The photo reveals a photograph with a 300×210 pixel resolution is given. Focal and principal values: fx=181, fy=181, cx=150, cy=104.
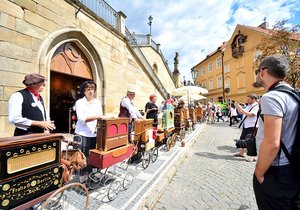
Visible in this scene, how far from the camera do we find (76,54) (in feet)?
22.7

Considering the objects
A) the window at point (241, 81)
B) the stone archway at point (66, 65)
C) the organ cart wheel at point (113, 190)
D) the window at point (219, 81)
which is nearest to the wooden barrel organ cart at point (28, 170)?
the organ cart wheel at point (113, 190)

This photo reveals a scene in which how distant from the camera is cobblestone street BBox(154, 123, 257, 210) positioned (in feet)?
10.0

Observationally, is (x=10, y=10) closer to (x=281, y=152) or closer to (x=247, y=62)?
(x=281, y=152)

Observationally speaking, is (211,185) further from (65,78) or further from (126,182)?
(65,78)

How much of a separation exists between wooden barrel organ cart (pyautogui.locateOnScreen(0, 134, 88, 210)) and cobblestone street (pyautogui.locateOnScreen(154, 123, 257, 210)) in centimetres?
183

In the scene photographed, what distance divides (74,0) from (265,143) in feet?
23.6

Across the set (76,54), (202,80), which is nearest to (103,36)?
(76,54)

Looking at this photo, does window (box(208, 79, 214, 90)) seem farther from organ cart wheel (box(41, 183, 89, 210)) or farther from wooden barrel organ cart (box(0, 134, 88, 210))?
wooden barrel organ cart (box(0, 134, 88, 210))

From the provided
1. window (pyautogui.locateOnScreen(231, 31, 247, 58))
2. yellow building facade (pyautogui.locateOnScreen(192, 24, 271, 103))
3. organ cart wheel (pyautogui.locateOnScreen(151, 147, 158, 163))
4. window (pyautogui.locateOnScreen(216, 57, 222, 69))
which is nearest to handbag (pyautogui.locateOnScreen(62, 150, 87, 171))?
organ cart wheel (pyautogui.locateOnScreen(151, 147, 158, 163))

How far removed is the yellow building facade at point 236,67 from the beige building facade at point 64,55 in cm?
1602

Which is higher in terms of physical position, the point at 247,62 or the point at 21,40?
the point at 247,62

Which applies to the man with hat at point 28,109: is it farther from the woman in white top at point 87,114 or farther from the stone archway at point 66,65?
the stone archway at point 66,65

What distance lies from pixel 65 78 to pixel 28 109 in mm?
6912

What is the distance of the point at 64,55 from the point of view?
21.1 ft
